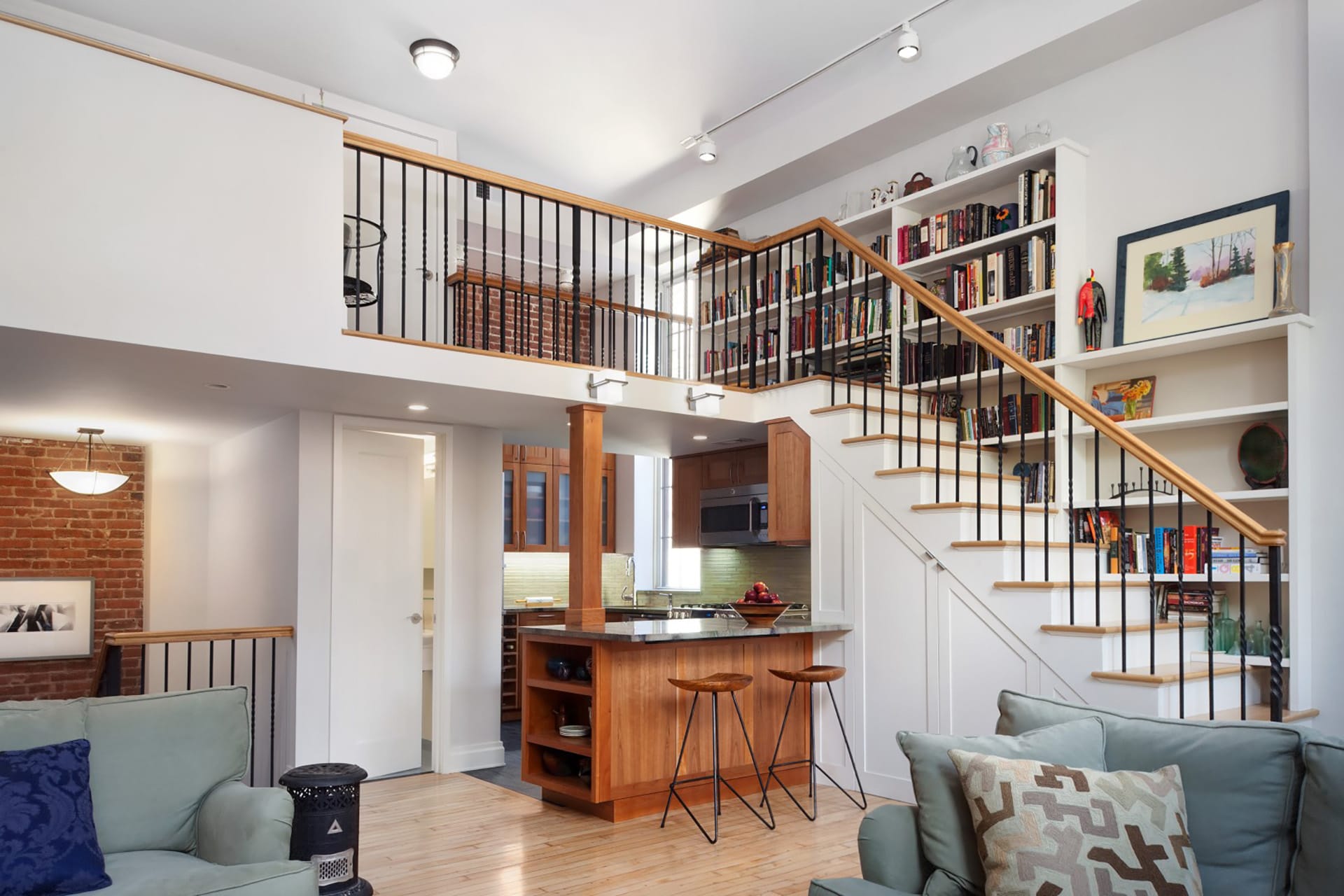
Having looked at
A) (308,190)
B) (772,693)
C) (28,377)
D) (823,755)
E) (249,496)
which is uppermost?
(308,190)

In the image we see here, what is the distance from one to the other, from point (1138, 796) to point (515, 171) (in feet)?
23.0

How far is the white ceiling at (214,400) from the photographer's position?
445cm

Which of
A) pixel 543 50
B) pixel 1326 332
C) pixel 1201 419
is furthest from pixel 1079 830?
pixel 543 50

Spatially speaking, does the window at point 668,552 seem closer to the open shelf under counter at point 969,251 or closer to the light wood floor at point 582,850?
the open shelf under counter at point 969,251

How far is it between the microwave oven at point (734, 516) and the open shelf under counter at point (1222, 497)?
2.50m

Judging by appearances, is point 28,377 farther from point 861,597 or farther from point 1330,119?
point 1330,119

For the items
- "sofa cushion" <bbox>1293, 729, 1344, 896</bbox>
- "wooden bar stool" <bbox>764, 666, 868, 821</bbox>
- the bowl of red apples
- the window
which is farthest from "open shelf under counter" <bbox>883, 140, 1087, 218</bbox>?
"sofa cushion" <bbox>1293, 729, 1344, 896</bbox>

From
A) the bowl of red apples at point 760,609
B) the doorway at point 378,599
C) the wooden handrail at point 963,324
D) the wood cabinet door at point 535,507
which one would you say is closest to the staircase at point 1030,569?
the wooden handrail at point 963,324

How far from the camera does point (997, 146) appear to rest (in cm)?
599

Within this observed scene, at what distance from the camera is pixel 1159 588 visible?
5090 millimetres

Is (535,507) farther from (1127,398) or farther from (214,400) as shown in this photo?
(1127,398)

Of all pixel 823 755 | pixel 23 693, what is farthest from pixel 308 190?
pixel 23 693

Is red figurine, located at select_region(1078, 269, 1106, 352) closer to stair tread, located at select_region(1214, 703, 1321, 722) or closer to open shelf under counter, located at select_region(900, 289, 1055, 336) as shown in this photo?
open shelf under counter, located at select_region(900, 289, 1055, 336)

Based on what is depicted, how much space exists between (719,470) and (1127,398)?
3277mm
